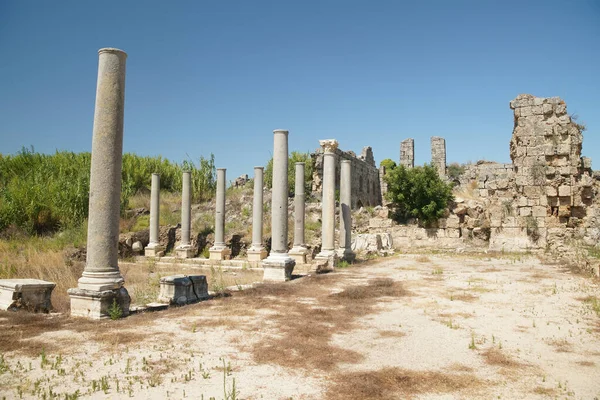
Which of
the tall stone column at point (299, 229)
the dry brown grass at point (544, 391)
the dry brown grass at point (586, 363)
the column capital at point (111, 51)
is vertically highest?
the column capital at point (111, 51)

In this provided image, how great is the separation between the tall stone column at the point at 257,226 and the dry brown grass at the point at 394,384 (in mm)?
14596

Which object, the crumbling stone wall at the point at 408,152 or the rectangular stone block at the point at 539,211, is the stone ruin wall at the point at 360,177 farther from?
the rectangular stone block at the point at 539,211

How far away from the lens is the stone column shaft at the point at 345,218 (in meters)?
17.8

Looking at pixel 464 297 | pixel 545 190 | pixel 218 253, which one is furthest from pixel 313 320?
pixel 545 190

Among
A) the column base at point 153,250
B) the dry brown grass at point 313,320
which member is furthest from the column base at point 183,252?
the dry brown grass at point 313,320

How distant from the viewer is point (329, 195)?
1705cm

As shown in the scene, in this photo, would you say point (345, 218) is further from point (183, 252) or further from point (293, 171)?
point (293, 171)

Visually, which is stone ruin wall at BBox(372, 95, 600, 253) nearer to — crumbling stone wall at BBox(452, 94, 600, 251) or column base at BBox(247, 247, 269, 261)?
crumbling stone wall at BBox(452, 94, 600, 251)

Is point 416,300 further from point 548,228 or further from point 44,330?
point 548,228

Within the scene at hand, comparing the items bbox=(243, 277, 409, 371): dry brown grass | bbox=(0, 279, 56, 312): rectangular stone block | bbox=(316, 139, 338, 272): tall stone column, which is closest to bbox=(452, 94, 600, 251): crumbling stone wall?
bbox=(316, 139, 338, 272): tall stone column

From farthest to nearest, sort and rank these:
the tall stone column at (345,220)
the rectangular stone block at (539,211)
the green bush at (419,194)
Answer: the green bush at (419,194) < the rectangular stone block at (539,211) < the tall stone column at (345,220)

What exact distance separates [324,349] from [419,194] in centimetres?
1884

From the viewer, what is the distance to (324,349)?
5672mm

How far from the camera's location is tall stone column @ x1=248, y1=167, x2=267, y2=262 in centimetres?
1925
